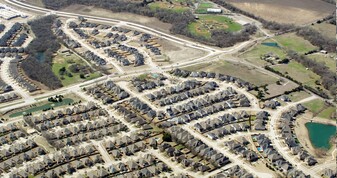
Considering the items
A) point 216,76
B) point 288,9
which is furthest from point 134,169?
point 288,9

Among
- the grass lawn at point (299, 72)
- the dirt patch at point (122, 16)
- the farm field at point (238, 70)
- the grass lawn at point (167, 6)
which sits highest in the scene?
the grass lawn at point (167, 6)

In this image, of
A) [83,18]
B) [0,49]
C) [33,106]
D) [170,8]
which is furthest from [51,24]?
[33,106]

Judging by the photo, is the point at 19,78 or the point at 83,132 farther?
the point at 19,78

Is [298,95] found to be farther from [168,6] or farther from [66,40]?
[168,6]

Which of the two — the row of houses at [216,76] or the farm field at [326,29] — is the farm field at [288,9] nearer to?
the farm field at [326,29]

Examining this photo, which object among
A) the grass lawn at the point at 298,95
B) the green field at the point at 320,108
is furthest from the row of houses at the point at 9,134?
the green field at the point at 320,108

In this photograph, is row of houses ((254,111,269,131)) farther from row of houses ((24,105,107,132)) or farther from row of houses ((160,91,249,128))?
row of houses ((24,105,107,132))

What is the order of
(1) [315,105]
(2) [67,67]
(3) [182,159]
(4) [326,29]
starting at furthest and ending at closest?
(4) [326,29] → (2) [67,67] → (1) [315,105] → (3) [182,159]
